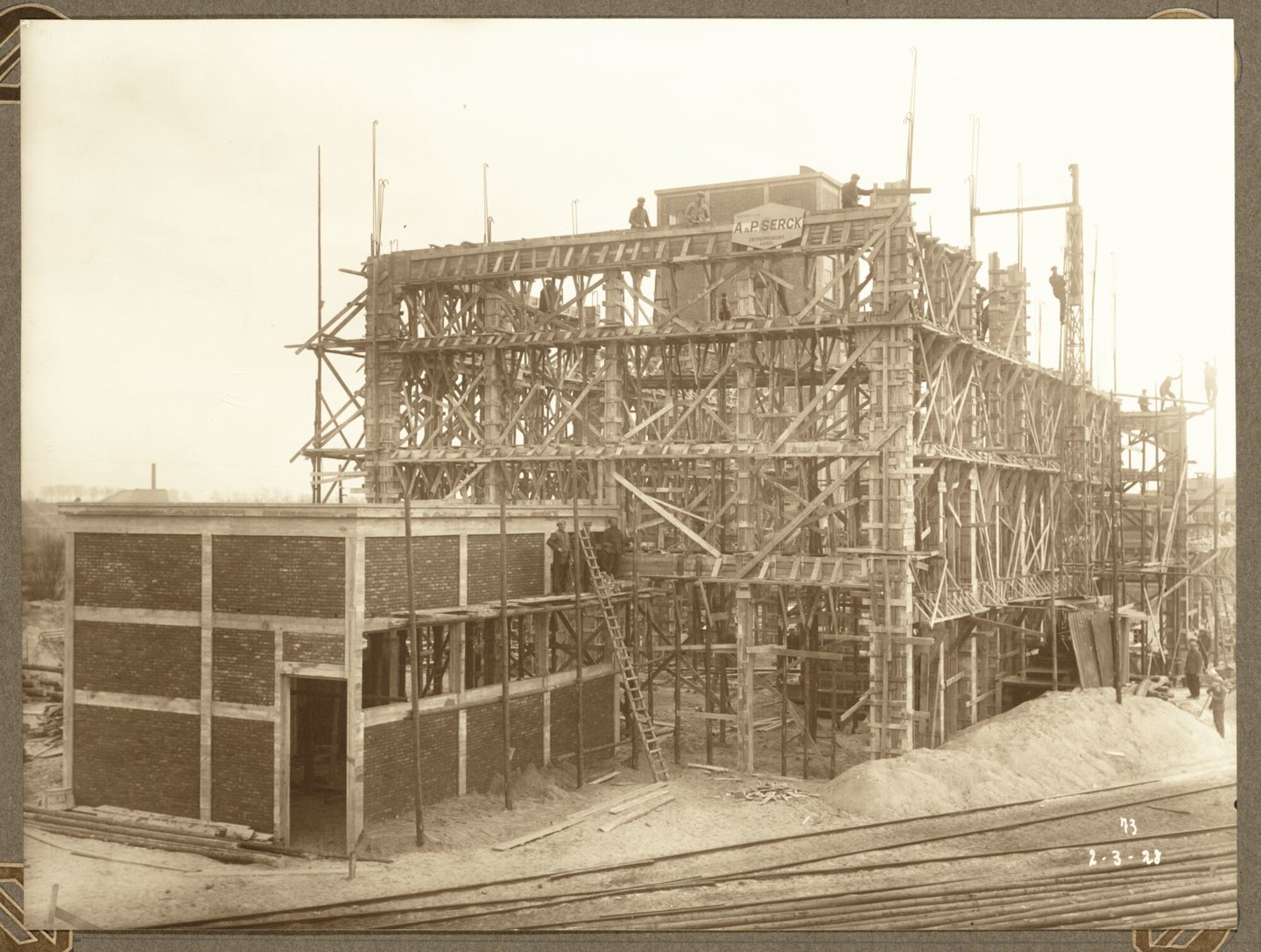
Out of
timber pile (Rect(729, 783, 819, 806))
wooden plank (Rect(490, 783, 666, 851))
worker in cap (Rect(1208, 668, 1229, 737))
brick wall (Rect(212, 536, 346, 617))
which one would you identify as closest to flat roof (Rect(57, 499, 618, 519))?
brick wall (Rect(212, 536, 346, 617))

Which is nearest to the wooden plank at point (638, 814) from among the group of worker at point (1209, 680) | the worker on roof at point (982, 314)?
the group of worker at point (1209, 680)

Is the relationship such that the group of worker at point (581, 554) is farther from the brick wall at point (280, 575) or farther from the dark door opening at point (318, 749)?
the brick wall at point (280, 575)

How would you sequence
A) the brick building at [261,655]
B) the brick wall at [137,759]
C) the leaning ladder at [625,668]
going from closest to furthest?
the brick building at [261,655] < the brick wall at [137,759] < the leaning ladder at [625,668]

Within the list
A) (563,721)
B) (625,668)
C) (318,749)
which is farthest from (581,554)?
(318,749)

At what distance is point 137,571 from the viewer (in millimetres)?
18469

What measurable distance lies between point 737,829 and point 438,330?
12.8 meters

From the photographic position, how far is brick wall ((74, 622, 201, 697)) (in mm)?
18109

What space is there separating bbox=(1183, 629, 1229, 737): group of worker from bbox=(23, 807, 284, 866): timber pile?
54.3 ft

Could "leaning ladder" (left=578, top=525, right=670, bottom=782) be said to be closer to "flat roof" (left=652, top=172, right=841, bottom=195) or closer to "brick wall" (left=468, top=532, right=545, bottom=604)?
"brick wall" (left=468, top=532, right=545, bottom=604)

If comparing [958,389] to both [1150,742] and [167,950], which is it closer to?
[1150,742]

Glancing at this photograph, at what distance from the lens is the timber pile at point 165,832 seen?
1656cm

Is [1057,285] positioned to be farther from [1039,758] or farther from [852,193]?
[1039,758]

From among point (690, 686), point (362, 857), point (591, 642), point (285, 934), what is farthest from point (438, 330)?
point (285, 934)

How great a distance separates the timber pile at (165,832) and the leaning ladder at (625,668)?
660cm
